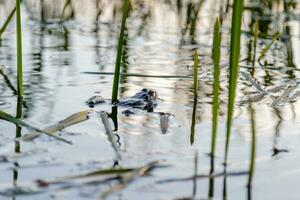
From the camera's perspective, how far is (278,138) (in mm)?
2221

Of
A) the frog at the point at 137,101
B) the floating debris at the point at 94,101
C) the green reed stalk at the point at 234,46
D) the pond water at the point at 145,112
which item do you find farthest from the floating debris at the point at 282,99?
the green reed stalk at the point at 234,46

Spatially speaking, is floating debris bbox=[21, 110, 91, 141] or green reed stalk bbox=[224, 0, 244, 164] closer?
green reed stalk bbox=[224, 0, 244, 164]

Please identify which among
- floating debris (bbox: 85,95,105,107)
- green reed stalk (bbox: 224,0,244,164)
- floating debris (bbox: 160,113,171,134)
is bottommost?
floating debris (bbox: 160,113,171,134)

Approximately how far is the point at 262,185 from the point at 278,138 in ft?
1.61

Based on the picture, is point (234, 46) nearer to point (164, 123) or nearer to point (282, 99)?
point (164, 123)

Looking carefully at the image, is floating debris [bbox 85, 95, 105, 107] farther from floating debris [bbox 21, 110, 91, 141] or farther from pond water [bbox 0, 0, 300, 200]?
floating debris [bbox 21, 110, 91, 141]

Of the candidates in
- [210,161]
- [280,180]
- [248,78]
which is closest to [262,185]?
[280,180]

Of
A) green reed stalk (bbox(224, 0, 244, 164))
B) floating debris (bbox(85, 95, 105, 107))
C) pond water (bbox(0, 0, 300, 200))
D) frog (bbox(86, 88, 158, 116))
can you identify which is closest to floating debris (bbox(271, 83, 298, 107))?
pond water (bbox(0, 0, 300, 200))

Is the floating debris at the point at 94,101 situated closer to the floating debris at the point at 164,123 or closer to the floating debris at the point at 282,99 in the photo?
the floating debris at the point at 164,123

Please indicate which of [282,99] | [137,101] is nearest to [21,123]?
[137,101]

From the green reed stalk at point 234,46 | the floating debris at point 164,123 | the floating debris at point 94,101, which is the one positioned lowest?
the floating debris at point 164,123

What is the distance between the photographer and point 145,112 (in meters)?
2.60

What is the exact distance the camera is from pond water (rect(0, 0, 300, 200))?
174 cm

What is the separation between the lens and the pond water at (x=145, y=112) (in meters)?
1.74
